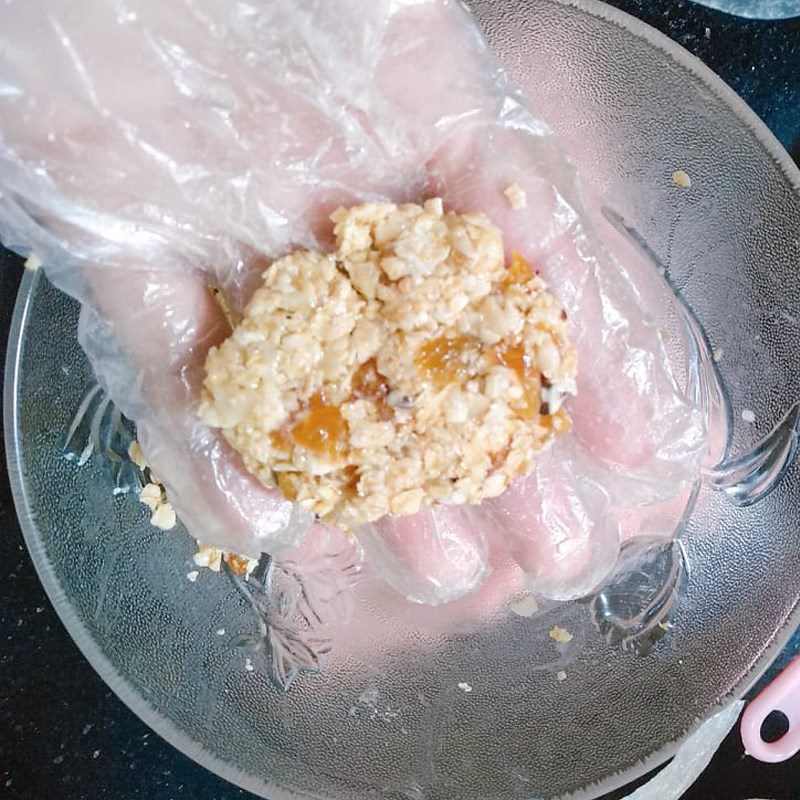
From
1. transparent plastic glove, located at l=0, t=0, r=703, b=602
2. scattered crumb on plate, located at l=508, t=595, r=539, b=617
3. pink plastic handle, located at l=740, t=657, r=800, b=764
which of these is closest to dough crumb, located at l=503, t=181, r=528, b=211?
transparent plastic glove, located at l=0, t=0, r=703, b=602

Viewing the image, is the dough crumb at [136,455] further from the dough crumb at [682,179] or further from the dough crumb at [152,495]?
the dough crumb at [682,179]

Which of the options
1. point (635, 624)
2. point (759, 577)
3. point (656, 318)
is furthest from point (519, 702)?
point (656, 318)

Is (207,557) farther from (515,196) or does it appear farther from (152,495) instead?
(515,196)

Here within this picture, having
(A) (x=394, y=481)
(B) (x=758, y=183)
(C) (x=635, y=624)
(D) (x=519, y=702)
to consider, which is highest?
(B) (x=758, y=183)

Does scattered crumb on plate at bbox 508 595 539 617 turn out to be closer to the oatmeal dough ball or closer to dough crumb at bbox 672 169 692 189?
the oatmeal dough ball

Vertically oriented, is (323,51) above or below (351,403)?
above

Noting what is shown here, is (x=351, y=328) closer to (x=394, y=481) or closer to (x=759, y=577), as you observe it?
(x=394, y=481)
